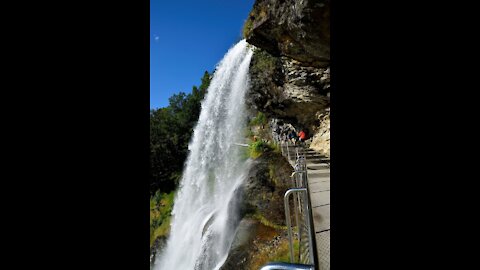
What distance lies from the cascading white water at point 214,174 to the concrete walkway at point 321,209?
11.1 feet

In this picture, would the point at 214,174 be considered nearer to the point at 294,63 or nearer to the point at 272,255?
the point at 294,63

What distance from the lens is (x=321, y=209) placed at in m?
4.06

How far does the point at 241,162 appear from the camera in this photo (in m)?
14.6

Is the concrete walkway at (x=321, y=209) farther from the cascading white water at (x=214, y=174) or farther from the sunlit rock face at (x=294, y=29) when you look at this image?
the sunlit rock face at (x=294, y=29)

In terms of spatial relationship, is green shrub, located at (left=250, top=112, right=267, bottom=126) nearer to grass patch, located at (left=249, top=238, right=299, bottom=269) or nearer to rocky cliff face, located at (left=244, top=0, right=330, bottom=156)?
rocky cliff face, located at (left=244, top=0, right=330, bottom=156)

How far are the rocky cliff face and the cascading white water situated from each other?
151 cm

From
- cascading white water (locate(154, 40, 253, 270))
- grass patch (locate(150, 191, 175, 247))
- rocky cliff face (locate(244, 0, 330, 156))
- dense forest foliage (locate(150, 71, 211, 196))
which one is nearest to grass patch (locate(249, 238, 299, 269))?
cascading white water (locate(154, 40, 253, 270))

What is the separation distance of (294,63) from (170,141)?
62.8 feet

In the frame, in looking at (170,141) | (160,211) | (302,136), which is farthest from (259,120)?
(170,141)
